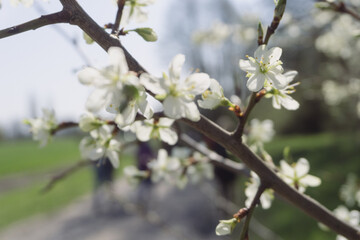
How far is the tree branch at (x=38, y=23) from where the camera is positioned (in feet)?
2.32

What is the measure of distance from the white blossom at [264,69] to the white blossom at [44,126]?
76 cm

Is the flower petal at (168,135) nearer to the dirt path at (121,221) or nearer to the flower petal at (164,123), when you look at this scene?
the flower petal at (164,123)

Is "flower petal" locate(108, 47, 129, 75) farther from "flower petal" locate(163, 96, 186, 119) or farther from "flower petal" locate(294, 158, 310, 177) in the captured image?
"flower petal" locate(294, 158, 310, 177)

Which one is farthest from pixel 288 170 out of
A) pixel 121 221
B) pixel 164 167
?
pixel 121 221

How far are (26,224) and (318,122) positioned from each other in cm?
1582

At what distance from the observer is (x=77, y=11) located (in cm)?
74

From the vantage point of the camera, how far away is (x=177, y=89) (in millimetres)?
744

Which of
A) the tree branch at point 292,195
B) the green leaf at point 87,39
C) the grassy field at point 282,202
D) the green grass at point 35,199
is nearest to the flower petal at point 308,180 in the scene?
the tree branch at point 292,195

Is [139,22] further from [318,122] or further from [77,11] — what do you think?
[318,122]

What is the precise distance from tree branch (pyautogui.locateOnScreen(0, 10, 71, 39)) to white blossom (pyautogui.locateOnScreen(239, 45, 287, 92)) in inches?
16.8

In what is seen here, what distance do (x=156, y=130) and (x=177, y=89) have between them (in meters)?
0.25

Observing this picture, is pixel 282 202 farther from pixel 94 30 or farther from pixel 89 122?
pixel 94 30

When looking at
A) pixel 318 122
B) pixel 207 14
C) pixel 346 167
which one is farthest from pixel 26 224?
pixel 318 122

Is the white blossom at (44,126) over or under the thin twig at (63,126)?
under
